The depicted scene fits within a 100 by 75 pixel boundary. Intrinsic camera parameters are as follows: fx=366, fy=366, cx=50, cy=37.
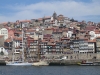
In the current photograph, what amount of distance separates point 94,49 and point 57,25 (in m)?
34.7

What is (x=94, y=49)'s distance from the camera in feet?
244

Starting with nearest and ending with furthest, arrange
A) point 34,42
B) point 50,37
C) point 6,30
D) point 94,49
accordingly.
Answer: point 94,49, point 34,42, point 50,37, point 6,30

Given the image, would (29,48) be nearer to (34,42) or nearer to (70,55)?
(34,42)

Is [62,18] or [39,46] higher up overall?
[62,18]

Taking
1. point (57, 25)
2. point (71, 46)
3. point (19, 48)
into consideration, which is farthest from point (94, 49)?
point (57, 25)

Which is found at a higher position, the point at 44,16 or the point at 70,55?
the point at 44,16

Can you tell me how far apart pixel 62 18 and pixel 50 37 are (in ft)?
84.2

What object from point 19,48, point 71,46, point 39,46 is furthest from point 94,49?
point 19,48

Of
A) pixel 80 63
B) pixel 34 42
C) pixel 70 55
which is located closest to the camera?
pixel 80 63

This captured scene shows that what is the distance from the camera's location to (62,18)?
4466 inches

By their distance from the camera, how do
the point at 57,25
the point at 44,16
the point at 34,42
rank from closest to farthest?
the point at 34,42 < the point at 57,25 < the point at 44,16

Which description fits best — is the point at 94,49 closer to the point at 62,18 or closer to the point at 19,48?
the point at 19,48

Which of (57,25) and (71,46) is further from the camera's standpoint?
(57,25)

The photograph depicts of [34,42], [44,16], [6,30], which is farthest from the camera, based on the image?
[44,16]
